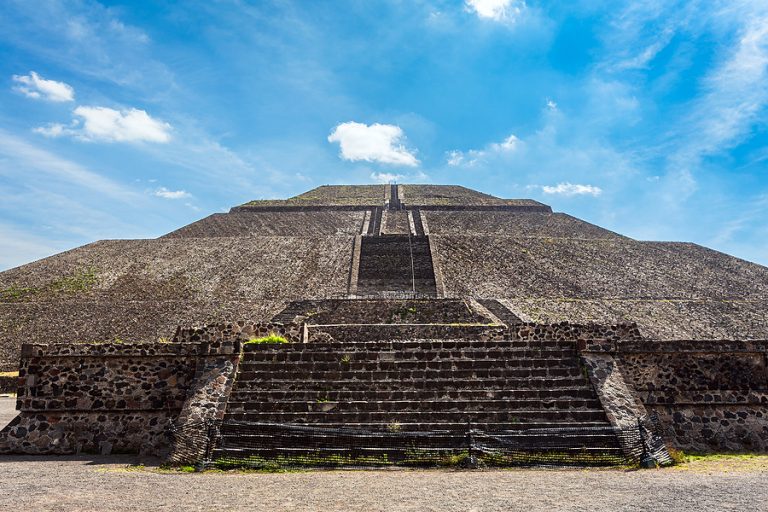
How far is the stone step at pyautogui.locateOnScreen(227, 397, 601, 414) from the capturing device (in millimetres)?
7602

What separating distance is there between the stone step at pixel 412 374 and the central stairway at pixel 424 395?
0.02 metres

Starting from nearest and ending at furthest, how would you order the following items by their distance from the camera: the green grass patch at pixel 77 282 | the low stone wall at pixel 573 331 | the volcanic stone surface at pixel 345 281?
1. the low stone wall at pixel 573 331
2. the volcanic stone surface at pixel 345 281
3. the green grass patch at pixel 77 282

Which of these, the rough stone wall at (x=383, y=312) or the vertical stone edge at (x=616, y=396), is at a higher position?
the rough stone wall at (x=383, y=312)

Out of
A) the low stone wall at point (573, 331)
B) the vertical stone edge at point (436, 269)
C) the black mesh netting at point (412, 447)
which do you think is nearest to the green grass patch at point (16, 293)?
the vertical stone edge at point (436, 269)

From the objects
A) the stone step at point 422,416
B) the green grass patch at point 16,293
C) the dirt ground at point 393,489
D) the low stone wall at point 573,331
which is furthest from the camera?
the green grass patch at point 16,293

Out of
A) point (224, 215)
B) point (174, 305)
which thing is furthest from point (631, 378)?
point (224, 215)

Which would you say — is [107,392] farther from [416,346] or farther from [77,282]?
[77,282]

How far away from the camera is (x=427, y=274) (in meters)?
25.7

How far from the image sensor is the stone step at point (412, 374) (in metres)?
8.21

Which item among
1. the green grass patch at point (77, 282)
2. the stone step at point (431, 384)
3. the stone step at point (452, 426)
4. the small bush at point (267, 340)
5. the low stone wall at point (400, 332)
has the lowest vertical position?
the stone step at point (452, 426)

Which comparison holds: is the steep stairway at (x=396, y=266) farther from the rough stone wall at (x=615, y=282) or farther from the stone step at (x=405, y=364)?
the stone step at (x=405, y=364)

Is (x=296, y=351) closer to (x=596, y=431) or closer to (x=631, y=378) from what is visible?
(x=596, y=431)

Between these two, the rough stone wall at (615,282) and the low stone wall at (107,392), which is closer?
the low stone wall at (107,392)

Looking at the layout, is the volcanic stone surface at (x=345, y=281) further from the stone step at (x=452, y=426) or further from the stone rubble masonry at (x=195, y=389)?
the stone step at (x=452, y=426)
